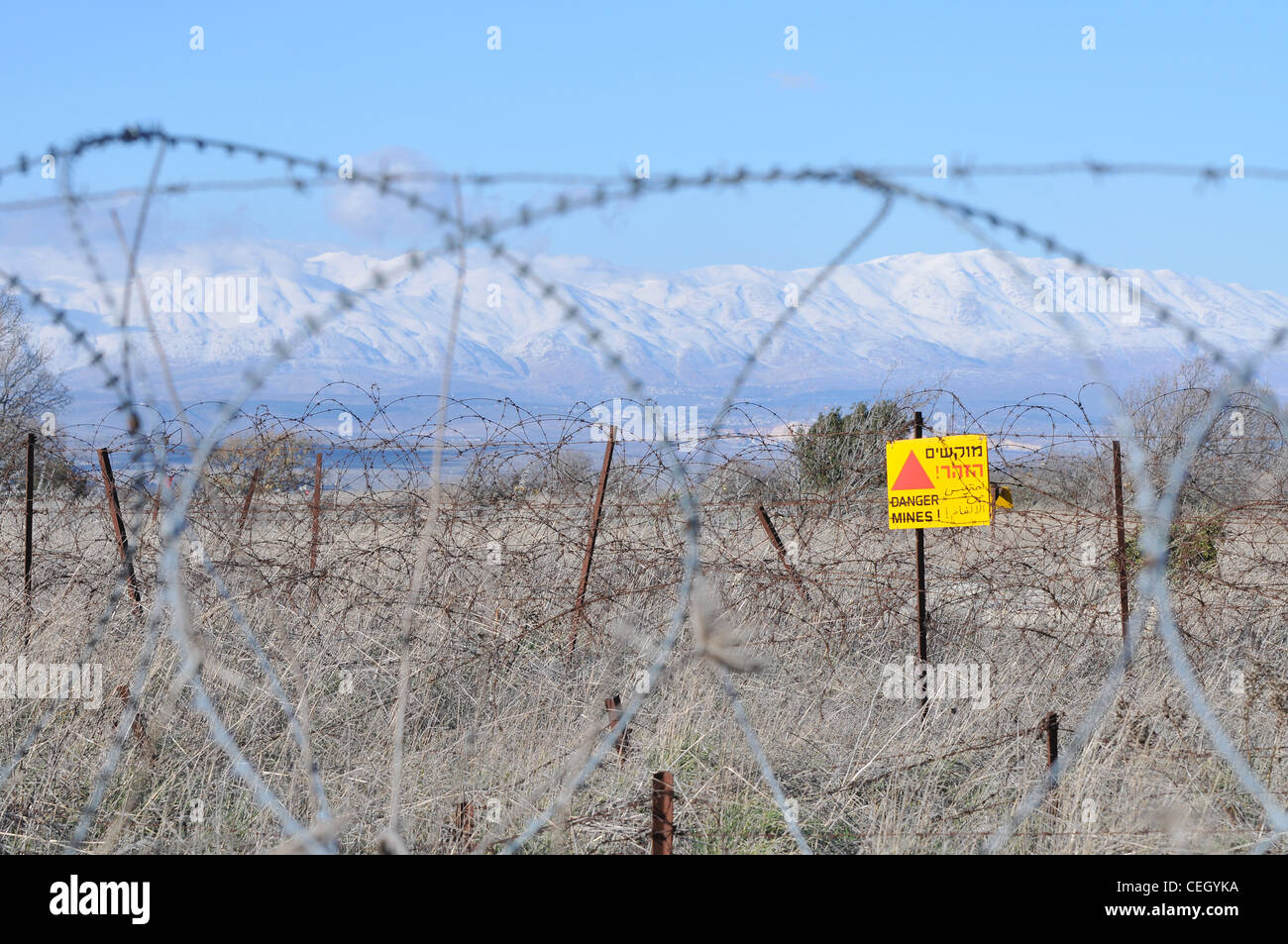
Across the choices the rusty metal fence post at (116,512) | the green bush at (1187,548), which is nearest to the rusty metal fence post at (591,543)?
the rusty metal fence post at (116,512)

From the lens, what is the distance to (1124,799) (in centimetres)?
378

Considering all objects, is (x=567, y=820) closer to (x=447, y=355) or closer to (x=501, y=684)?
(x=501, y=684)

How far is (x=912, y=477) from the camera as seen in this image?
5.60 meters

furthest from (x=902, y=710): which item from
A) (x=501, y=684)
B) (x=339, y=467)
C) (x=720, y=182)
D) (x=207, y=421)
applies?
(x=339, y=467)

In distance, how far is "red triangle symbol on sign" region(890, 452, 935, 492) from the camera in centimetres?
558

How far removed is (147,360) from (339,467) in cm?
473

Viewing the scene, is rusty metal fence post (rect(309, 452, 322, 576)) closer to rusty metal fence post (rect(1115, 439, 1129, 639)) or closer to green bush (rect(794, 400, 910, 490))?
green bush (rect(794, 400, 910, 490))

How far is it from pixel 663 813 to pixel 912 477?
10.2 ft

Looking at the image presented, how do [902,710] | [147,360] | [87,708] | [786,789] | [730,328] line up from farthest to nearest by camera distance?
[730,328] → [902,710] → [87,708] → [786,789] → [147,360]

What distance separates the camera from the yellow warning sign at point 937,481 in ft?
17.9

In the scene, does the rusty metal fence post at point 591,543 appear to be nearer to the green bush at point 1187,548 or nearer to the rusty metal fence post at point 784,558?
the rusty metal fence post at point 784,558

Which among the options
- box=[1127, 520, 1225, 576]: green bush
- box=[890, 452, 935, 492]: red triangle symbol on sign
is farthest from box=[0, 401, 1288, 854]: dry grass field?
box=[890, 452, 935, 492]: red triangle symbol on sign

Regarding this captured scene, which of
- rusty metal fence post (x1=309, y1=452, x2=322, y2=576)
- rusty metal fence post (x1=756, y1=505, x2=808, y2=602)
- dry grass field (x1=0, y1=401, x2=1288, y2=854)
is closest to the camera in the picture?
dry grass field (x1=0, y1=401, x2=1288, y2=854)

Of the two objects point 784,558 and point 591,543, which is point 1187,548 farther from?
point 591,543
